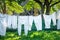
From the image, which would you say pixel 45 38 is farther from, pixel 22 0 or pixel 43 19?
pixel 22 0

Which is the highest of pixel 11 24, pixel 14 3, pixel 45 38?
pixel 14 3

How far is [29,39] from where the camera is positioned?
25.4 ft

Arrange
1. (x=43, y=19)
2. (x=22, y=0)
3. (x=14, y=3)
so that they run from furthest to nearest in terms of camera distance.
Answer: (x=14, y=3) → (x=22, y=0) → (x=43, y=19)

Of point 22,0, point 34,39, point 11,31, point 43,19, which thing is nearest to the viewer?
point 34,39

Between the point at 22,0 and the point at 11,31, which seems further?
the point at 22,0

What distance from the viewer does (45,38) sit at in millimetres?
7965

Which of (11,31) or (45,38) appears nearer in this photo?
(45,38)

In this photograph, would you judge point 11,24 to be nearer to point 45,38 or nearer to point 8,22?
point 8,22

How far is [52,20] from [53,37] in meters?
0.83

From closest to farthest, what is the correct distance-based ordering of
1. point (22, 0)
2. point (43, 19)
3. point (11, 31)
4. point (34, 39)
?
point (34, 39), point (43, 19), point (11, 31), point (22, 0)

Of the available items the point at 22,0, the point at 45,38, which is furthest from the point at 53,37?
the point at 22,0

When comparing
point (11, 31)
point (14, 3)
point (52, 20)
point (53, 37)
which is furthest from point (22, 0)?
point (53, 37)

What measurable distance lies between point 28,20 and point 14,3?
13.7 ft

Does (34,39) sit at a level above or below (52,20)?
below
